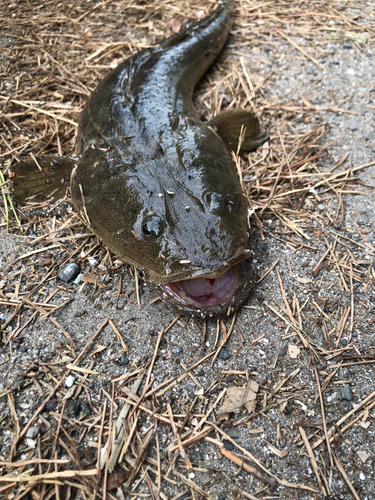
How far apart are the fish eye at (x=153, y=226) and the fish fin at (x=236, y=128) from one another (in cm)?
138

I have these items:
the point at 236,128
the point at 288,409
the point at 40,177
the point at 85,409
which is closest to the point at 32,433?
the point at 85,409

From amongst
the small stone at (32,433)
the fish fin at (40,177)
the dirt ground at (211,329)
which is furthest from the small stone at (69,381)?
the fish fin at (40,177)

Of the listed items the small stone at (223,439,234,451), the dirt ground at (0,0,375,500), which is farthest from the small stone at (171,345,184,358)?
the small stone at (223,439,234,451)

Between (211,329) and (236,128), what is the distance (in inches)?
74.1

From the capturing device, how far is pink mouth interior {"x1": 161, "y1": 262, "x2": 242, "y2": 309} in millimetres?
2410

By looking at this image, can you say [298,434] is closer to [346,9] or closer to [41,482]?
[41,482]

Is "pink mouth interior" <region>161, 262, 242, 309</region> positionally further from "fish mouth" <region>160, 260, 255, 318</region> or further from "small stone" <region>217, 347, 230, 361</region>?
"small stone" <region>217, 347, 230, 361</region>

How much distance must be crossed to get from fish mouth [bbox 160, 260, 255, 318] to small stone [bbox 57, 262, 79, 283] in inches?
28.7

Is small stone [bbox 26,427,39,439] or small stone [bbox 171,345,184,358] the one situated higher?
small stone [bbox 26,427,39,439]

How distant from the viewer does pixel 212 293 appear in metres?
2.44

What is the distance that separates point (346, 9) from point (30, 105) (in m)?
3.72

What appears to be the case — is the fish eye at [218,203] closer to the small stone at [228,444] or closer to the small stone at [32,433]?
the small stone at [228,444]

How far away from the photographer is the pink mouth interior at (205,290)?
241 centimetres

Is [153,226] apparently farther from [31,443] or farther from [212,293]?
[31,443]
